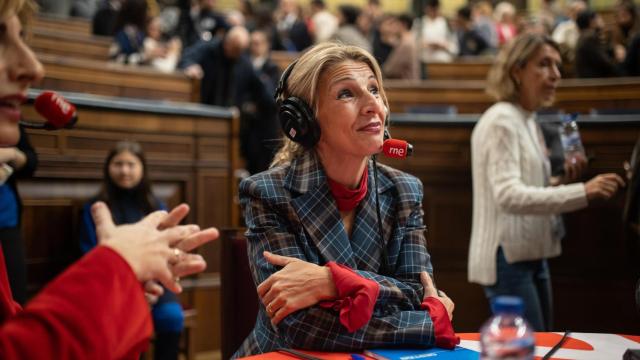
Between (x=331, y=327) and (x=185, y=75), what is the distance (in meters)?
4.94

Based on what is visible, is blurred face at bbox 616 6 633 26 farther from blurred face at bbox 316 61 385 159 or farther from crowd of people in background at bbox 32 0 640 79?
blurred face at bbox 316 61 385 159

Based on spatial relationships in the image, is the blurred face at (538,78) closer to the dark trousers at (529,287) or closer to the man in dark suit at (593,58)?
the dark trousers at (529,287)

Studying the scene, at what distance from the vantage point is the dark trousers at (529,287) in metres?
2.86

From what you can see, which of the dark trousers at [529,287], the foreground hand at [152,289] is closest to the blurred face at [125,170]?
the dark trousers at [529,287]

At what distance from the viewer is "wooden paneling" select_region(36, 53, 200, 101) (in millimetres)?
5582

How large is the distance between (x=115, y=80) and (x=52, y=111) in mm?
3979

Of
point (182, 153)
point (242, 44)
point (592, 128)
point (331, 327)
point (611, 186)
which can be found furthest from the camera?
point (242, 44)

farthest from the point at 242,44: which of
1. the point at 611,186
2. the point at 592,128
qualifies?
the point at 611,186

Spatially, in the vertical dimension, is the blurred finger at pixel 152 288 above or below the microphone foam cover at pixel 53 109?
below

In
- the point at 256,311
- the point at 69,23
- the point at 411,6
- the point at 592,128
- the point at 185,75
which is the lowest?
the point at 256,311

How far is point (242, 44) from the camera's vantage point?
6.32 m

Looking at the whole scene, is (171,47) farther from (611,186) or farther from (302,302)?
(302,302)

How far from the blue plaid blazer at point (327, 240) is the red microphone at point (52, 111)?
2.19ft

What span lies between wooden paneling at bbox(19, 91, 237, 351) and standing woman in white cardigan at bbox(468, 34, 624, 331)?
2.14 m
